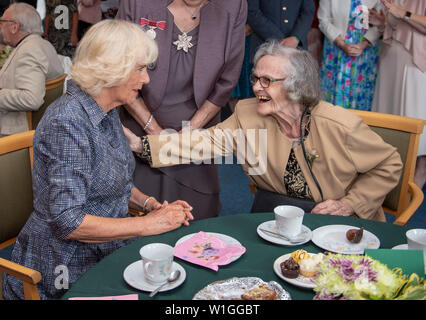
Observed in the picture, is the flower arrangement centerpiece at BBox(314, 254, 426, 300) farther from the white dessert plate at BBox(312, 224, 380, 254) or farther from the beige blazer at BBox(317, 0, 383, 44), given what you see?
the beige blazer at BBox(317, 0, 383, 44)

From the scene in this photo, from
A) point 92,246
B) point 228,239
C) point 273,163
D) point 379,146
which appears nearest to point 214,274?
point 228,239

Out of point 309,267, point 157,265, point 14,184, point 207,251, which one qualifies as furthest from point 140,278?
point 14,184

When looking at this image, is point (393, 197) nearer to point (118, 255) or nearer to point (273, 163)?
point (273, 163)

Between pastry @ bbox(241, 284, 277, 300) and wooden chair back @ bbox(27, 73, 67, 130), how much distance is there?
8.33ft

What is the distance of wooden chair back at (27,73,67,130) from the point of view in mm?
3488

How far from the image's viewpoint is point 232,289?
138 cm

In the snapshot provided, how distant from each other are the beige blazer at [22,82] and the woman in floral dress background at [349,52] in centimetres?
207

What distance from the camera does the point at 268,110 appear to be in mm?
2316

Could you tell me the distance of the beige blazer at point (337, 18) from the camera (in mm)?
4123

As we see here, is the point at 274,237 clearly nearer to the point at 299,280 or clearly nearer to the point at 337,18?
the point at 299,280

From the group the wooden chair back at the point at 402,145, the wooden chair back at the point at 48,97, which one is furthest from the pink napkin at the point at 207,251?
the wooden chair back at the point at 48,97

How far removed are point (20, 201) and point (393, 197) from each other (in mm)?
1623

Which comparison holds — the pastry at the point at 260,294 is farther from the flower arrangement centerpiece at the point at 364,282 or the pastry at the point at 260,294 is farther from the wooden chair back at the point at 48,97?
the wooden chair back at the point at 48,97

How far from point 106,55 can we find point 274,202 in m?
1.00
